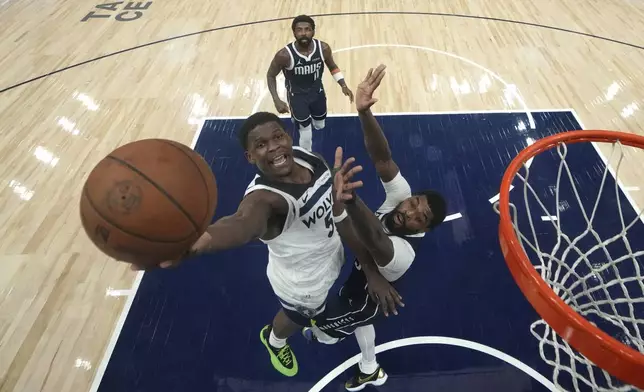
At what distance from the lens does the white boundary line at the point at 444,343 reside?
2707 millimetres

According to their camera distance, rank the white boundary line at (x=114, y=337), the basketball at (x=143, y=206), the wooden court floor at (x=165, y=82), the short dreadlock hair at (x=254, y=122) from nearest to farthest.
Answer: the basketball at (x=143, y=206) → the short dreadlock hair at (x=254, y=122) → the white boundary line at (x=114, y=337) → the wooden court floor at (x=165, y=82)

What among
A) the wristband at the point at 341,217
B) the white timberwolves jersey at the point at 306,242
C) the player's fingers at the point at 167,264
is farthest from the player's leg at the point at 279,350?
the player's fingers at the point at 167,264

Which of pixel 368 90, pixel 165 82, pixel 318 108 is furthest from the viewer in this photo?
pixel 165 82

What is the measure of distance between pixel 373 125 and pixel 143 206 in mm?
1240

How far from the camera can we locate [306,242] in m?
2.03

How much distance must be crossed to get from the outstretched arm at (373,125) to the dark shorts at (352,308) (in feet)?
1.65

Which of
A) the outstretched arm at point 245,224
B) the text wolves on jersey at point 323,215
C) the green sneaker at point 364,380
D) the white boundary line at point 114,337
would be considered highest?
the outstretched arm at point 245,224

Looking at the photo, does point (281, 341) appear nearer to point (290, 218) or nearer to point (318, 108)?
point (290, 218)

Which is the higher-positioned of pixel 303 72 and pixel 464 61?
pixel 303 72

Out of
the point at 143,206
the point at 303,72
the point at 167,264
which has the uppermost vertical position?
the point at 143,206

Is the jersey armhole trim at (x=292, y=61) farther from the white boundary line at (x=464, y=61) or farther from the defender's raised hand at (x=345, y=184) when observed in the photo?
the defender's raised hand at (x=345, y=184)

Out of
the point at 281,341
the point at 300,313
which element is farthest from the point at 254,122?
the point at 281,341

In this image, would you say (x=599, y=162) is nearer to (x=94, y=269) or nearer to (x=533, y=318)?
(x=533, y=318)

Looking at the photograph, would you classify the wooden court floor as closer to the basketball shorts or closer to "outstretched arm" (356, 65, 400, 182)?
the basketball shorts
